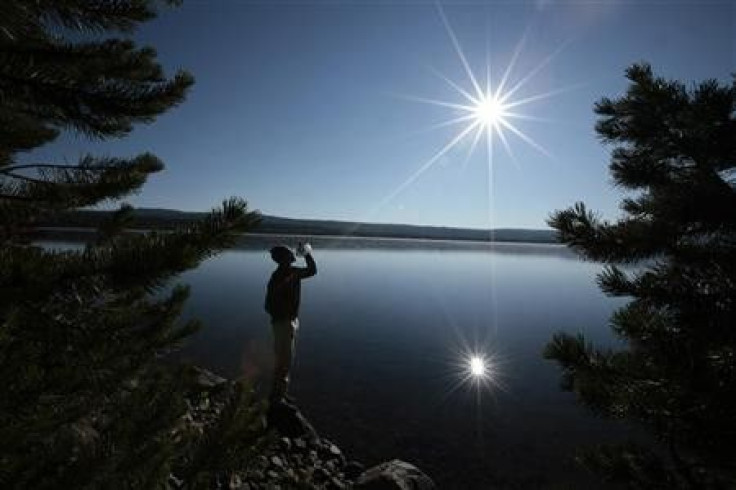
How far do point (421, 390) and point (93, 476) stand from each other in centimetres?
1571

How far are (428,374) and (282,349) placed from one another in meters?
9.79

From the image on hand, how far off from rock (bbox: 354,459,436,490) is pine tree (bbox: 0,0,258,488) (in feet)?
22.4

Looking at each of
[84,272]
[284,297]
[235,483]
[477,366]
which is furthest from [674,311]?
[477,366]

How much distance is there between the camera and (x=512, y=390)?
1728 centimetres

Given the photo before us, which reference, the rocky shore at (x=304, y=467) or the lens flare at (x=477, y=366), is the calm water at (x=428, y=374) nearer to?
the lens flare at (x=477, y=366)

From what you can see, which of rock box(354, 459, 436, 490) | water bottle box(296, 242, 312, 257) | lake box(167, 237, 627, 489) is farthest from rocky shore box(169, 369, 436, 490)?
water bottle box(296, 242, 312, 257)

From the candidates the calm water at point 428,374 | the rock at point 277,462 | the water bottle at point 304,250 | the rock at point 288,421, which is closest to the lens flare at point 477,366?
the calm water at point 428,374

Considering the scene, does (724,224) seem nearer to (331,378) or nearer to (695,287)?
(695,287)

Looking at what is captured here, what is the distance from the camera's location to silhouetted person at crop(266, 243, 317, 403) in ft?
33.6

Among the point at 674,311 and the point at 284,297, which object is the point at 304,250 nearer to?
the point at 284,297

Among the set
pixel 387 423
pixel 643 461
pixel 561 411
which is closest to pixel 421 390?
pixel 387 423

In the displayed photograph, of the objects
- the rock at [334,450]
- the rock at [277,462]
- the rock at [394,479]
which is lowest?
the rock at [334,450]

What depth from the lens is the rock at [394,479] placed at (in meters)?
8.59

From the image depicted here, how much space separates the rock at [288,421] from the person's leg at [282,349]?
0.94ft
